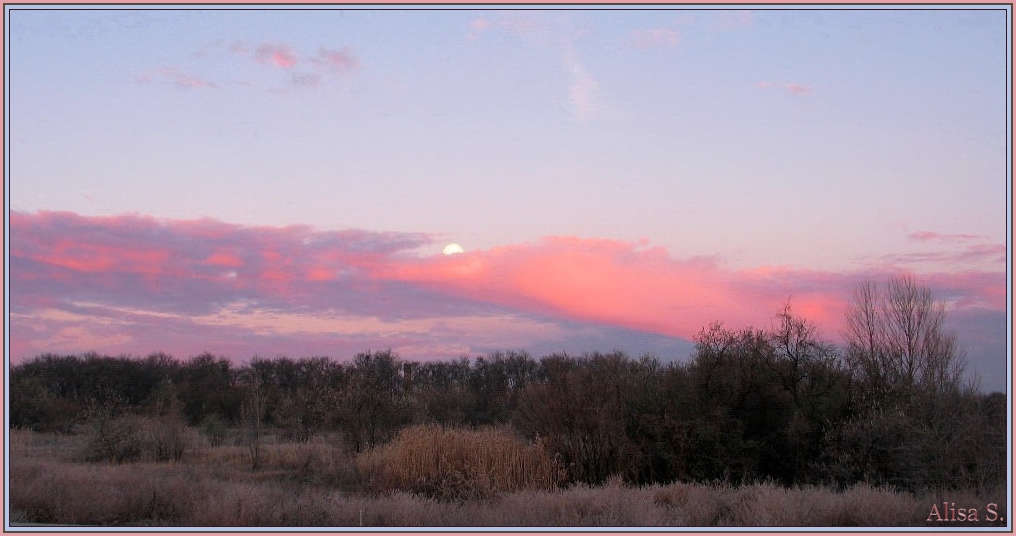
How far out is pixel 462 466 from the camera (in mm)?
19688

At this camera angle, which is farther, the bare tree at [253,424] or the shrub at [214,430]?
the shrub at [214,430]

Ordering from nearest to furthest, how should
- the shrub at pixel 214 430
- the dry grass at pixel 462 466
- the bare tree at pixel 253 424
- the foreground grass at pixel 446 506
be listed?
the foreground grass at pixel 446 506 < the dry grass at pixel 462 466 < the bare tree at pixel 253 424 < the shrub at pixel 214 430

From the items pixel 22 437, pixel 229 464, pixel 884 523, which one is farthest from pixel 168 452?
pixel 884 523

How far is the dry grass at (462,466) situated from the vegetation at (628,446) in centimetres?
5

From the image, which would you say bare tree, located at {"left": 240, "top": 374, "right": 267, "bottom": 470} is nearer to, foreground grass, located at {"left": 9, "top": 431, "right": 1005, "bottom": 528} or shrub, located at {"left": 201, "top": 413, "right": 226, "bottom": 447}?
shrub, located at {"left": 201, "top": 413, "right": 226, "bottom": 447}

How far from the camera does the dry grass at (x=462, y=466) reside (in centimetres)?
1908

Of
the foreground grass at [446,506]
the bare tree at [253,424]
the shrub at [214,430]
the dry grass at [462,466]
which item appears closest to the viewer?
the foreground grass at [446,506]

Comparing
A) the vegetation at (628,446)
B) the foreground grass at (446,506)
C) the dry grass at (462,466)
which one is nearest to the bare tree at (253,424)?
the vegetation at (628,446)

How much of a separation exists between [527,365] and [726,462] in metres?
17.4

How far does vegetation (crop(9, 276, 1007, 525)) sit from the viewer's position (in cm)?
1543

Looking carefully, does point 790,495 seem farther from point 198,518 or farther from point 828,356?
point 198,518

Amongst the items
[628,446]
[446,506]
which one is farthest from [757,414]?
[446,506]

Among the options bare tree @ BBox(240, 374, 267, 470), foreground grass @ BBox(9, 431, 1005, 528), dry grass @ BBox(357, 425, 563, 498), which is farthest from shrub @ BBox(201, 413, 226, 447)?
dry grass @ BBox(357, 425, 563, 498)

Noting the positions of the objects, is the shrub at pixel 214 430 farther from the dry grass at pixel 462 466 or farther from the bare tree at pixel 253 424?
the dry grass at pixel 462 466
